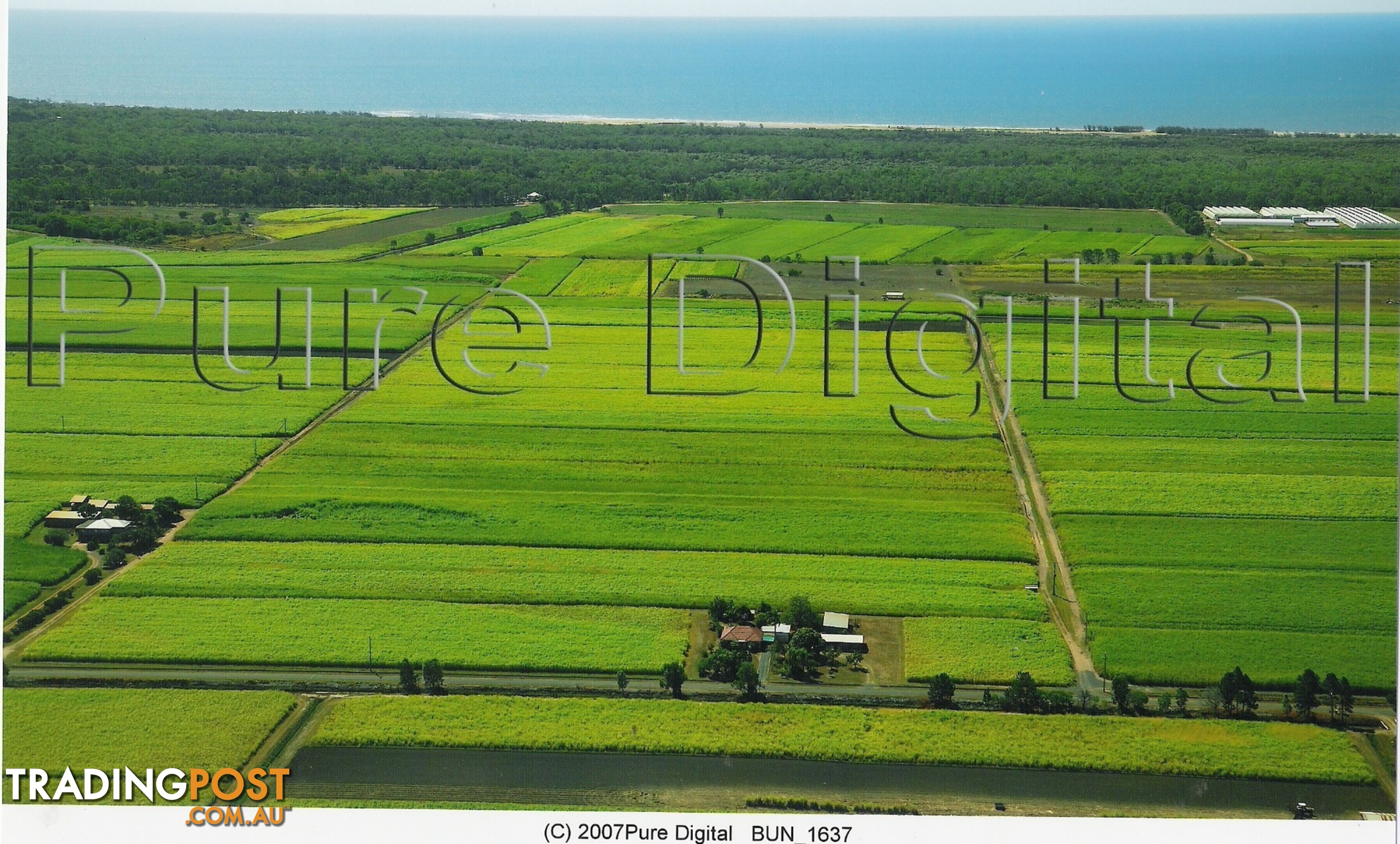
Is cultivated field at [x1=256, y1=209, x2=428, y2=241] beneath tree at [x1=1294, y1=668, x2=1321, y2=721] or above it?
above

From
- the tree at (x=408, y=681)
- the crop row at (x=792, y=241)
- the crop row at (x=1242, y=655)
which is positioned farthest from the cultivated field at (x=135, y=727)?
the crop row at (x=792, y=241)

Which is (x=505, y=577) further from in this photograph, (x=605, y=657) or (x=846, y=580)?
(x=846, y=580)

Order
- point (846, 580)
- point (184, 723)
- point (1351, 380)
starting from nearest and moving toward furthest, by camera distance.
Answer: point (184, 723) → point (846, 580) → point (1351, 380)

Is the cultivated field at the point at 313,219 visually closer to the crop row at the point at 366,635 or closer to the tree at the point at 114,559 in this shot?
the tree at the point at 114,559

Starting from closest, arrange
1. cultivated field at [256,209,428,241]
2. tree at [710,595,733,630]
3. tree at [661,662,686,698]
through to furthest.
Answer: tree at [661,662,686,698] → tree at [710,595,733,630] → cultivated field at [256,209,428,241]

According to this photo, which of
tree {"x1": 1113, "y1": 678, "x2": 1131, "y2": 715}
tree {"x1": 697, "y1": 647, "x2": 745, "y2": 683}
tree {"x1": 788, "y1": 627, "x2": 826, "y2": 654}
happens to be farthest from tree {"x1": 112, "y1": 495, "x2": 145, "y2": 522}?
tree {"x1": 1113, "y1": 678, "x2": 1131, "y2": 715}

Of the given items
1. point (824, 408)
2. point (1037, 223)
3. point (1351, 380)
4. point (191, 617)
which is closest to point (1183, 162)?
point (1037, 223)

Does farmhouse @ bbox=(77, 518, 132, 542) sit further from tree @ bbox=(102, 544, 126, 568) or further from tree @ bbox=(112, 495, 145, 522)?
tree @ bbox=(102, 544, 126, 568)
